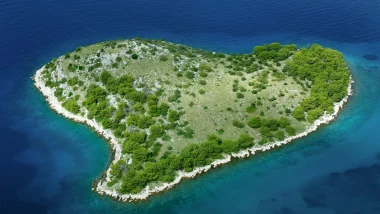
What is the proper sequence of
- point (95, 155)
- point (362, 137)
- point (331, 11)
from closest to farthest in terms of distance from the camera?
point (95, 155), point (362, 137), point (331, 11)

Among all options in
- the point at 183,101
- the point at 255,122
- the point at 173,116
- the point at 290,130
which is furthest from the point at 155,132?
the point at 290,130

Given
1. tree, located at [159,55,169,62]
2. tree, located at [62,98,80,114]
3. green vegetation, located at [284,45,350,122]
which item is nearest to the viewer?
green vegetation, located at [284,45,350,122]

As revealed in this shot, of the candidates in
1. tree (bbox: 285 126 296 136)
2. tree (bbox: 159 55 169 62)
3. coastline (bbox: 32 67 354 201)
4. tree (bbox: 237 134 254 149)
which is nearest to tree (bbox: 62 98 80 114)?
coastline (bbox: 32 67 354 201)

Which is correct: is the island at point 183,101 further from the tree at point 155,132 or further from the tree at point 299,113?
the tree at point 299,113

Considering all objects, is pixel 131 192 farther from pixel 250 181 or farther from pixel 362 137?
pixel 362 137

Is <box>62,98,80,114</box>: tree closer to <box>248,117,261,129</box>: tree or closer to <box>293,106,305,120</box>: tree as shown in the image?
<box>248,117,261,129</box>: tree

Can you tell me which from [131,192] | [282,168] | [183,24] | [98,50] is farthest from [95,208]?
[183,24]
